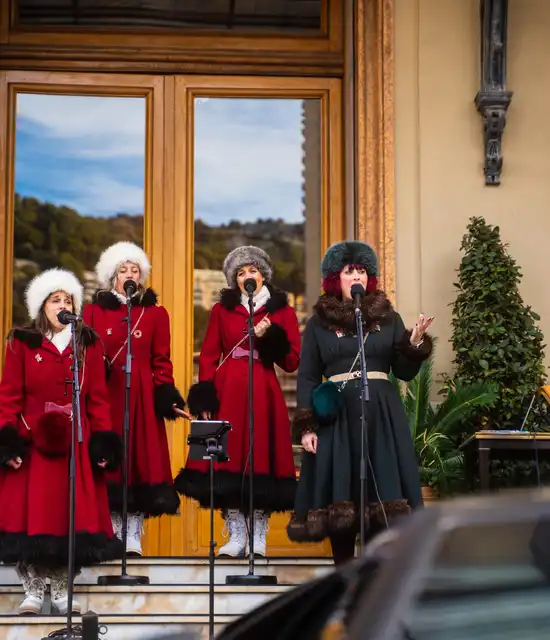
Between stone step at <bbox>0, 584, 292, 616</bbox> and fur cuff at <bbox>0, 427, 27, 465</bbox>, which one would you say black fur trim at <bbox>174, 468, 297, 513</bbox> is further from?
fur cuff at <bbox>0, 427, 27, 465</bbox>

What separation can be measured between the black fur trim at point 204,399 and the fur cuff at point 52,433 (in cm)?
100

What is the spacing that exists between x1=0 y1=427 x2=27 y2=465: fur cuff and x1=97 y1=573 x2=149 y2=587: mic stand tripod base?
845mm

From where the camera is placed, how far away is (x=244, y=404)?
7168mm

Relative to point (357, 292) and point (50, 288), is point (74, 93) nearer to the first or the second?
point (50, 288)

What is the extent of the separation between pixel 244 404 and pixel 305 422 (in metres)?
1.27

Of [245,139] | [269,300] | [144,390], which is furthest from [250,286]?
[245,139]

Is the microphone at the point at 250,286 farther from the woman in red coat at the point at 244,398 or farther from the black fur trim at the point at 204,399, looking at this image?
the black fur trim at the point at 204,399

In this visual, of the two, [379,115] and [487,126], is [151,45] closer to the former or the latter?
[379,115]

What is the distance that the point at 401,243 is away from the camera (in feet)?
27.6

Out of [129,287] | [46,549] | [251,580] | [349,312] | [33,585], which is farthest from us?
[129,287]

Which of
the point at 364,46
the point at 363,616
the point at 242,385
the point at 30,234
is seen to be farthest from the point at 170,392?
the point at 363,616

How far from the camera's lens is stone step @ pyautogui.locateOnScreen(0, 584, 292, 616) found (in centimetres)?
629

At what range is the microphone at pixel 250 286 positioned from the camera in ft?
22.1

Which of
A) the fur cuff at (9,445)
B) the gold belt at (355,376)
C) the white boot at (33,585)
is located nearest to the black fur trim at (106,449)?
the fur cuff at (9,445)
